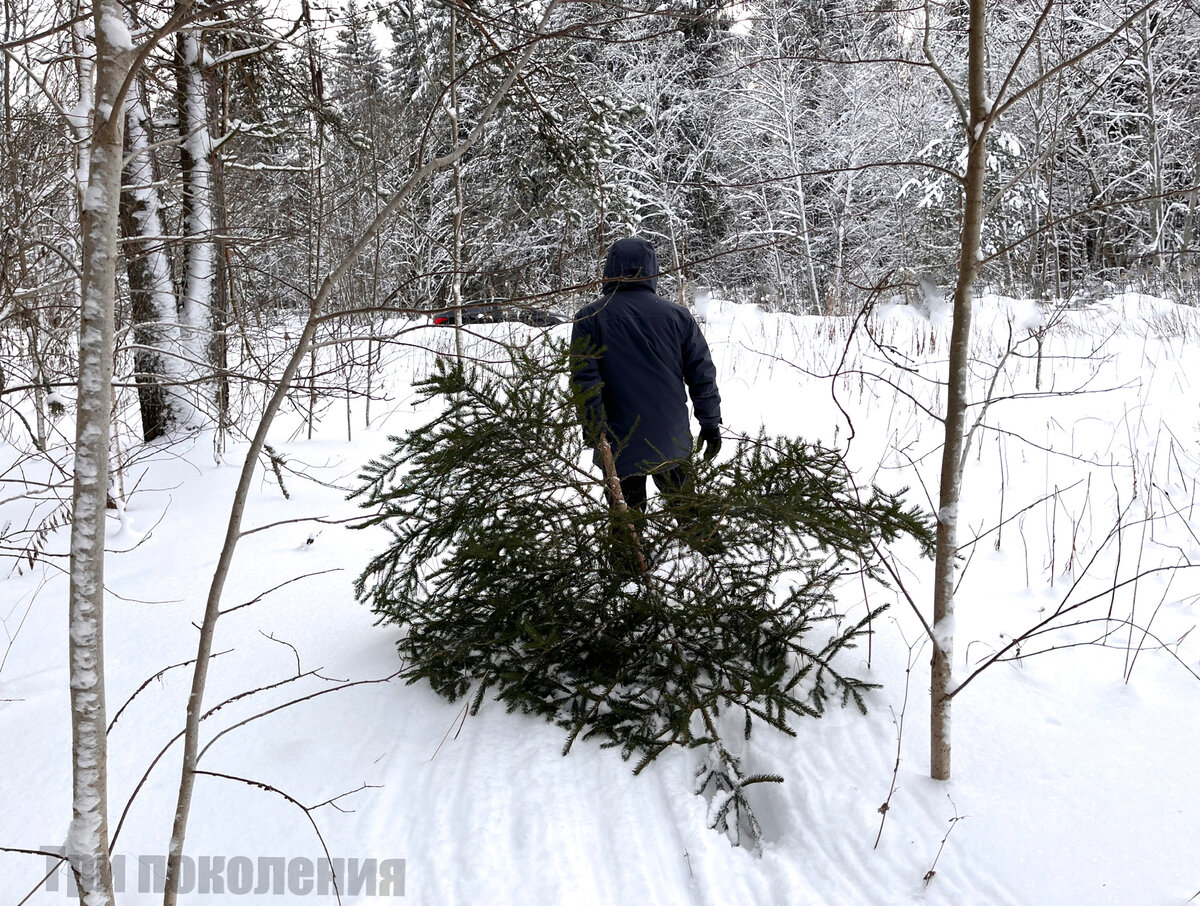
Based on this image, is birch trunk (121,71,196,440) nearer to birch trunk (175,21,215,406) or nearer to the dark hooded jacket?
birch trunk (175,21,215,406)

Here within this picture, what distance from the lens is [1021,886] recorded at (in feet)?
6.33

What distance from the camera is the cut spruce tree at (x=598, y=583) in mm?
2514

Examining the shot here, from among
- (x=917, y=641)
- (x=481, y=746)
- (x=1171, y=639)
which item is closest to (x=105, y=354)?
(x=481, y=746)

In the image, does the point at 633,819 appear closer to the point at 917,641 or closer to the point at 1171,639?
the point at 917,641

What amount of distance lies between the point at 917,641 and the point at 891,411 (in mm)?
3681

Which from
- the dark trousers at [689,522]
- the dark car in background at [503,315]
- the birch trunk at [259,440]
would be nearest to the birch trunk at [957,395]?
the dark trousers at [689,522]

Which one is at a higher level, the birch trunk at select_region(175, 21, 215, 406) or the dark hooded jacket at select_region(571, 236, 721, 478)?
the birch trunk at select_region(175, 21, 215, 406)

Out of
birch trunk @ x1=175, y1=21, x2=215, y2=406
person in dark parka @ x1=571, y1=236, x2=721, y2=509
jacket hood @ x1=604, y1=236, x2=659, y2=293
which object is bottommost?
person in dark parka @ x1=571, y1=236, x2=721, y2=509

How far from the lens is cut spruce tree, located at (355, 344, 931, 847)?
8.25ft

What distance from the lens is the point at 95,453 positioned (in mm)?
1242

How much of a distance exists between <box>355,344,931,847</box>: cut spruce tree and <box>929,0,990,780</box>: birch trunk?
12.1 inches

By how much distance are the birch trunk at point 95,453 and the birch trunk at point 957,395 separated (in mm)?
1855

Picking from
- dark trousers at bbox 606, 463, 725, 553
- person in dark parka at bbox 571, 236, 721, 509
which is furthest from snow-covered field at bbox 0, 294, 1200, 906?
person in dark parka at bbox 571, 236, 721, 509

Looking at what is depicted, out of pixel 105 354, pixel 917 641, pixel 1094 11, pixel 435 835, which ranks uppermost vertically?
pixel 1094 11
